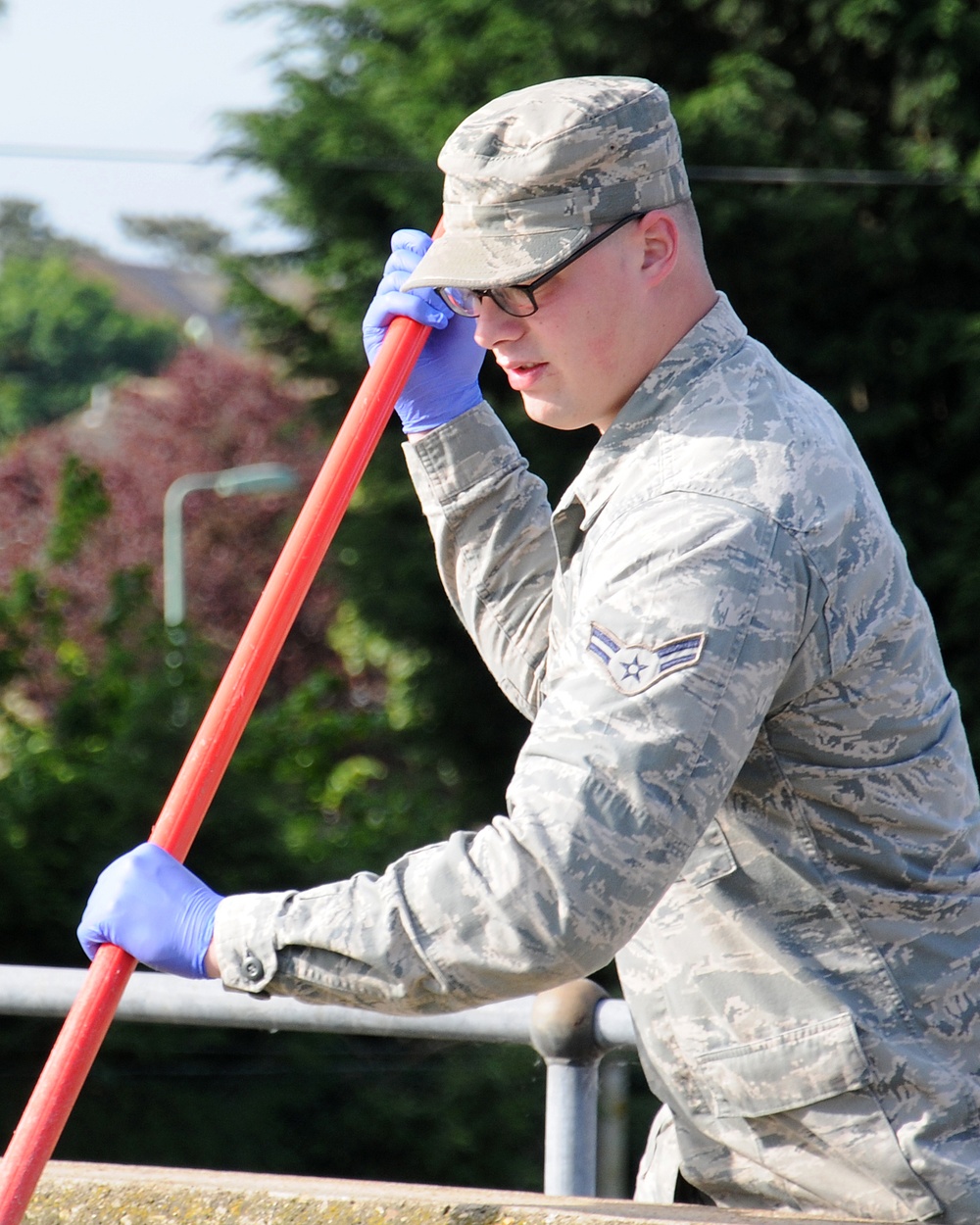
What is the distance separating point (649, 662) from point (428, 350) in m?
1.12

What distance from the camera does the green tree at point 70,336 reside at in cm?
5044

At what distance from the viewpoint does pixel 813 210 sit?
6.23m

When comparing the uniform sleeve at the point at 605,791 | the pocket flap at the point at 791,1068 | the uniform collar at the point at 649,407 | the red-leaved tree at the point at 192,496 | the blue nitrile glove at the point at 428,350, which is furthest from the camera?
the red-leaved tree at the point at 192,496

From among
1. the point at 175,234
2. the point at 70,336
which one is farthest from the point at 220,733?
the point at 175,234

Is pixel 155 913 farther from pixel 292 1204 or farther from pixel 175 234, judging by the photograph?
pixel 175 234

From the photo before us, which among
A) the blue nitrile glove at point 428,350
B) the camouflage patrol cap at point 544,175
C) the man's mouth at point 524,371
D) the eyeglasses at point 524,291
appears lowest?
the blue nitrile glove at point 428,350

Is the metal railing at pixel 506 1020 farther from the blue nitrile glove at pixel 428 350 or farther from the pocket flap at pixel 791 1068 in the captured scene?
the blue nitrile glove at pixel 428 350

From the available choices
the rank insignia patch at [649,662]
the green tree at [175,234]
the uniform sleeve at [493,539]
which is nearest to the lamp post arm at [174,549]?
the uniform sleeve at [493,539]

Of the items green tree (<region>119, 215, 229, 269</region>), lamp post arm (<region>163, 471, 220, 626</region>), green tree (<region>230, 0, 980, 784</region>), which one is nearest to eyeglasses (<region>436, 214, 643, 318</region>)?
green tree (<region>230, 0, 980, 784</region>)

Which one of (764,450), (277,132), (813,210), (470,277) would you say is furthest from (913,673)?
(277,132)

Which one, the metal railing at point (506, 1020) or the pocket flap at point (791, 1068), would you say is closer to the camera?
the pocket flap at point (791, 1068)

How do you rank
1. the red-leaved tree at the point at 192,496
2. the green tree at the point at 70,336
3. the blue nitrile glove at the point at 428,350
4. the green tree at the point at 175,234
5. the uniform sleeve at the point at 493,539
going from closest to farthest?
the uniform sleeve at the point at 493,539 < the blue nitrile glove at the point at 428,350 < the red-leaved tree at the point at 192,496 < the green tree at the point at 70,336 < the green tree at the point at 175,234

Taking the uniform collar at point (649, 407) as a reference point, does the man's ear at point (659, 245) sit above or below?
above

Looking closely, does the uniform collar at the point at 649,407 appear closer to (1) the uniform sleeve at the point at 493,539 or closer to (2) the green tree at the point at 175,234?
(1) the uniform sleeve at the point at 493,539
